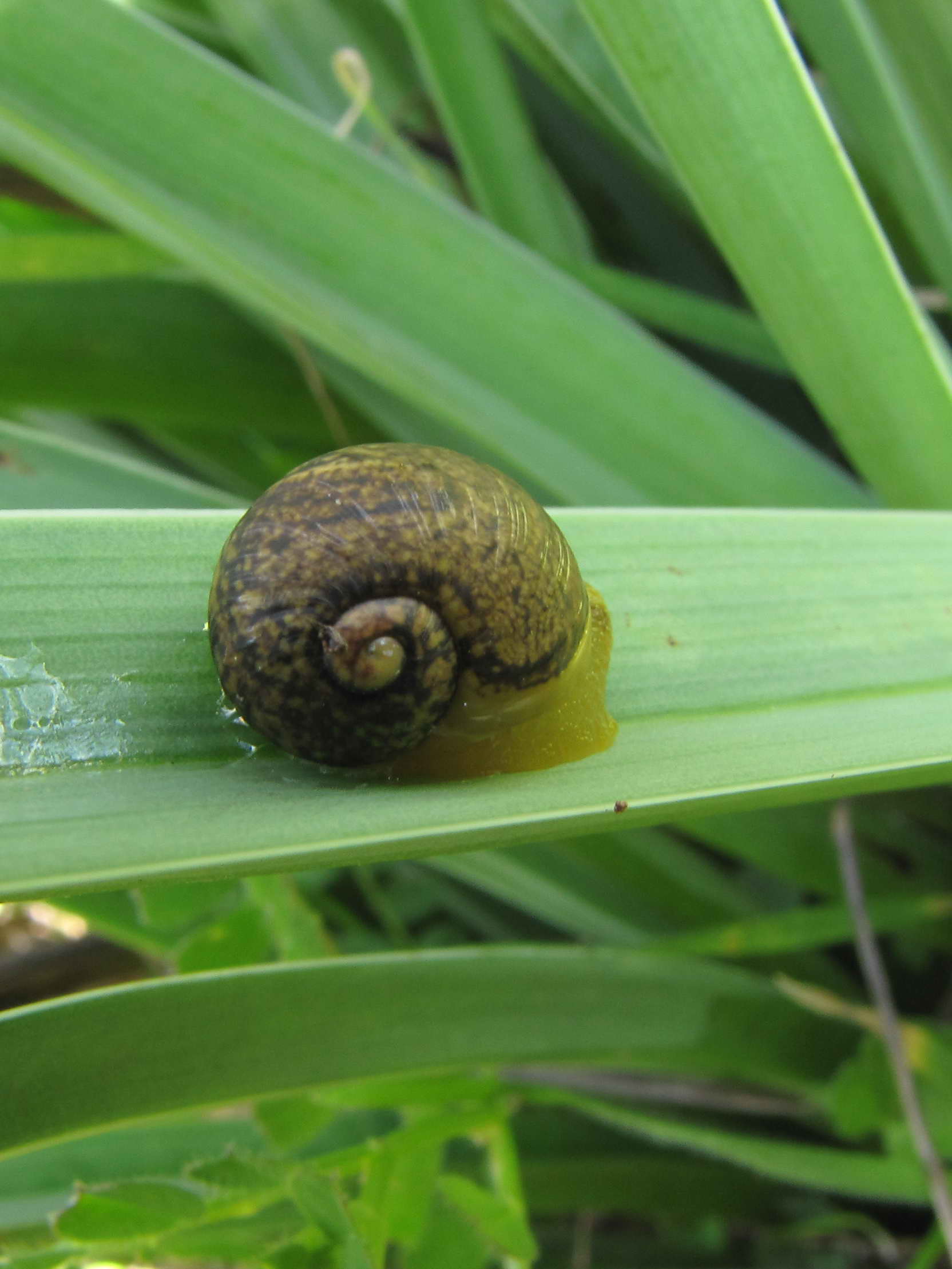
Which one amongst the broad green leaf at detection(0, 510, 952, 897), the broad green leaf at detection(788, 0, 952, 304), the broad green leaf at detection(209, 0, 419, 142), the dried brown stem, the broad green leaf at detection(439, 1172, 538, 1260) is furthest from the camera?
the broad green leaf at detection(209, 0, 419, 142)

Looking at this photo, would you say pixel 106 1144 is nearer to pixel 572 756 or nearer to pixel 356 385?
pixel 572 756

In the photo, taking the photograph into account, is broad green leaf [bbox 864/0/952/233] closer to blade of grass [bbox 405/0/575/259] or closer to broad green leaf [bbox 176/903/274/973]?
blade of grass [bbox 405/0/575/259]

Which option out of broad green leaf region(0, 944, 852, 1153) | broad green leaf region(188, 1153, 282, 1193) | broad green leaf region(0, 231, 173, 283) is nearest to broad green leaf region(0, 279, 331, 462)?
broad green leaf region(0, 231, 173, 283)

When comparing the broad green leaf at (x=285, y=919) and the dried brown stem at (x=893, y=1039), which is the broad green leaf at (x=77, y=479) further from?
the dried brown stem at (x=893, y=1039)

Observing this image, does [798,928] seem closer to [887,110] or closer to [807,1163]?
[807,1163]

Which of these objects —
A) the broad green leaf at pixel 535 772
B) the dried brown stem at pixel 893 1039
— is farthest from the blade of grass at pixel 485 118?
the dried brown stem at pixel 893 1039

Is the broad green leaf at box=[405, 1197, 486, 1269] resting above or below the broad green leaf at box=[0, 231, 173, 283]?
below

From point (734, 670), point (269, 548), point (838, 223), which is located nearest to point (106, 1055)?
point (269, 548)
